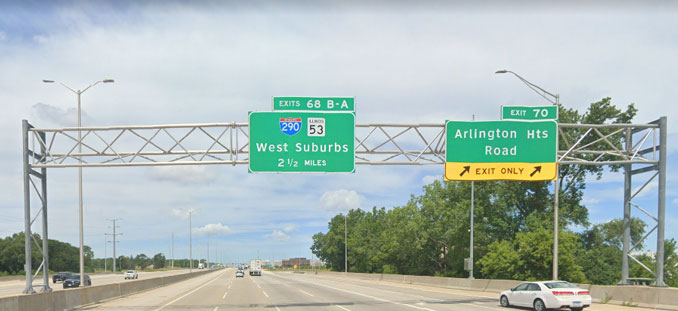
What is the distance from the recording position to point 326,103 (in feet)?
74.2

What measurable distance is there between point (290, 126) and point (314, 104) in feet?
4.69

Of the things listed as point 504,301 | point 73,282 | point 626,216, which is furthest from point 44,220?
point 73,282

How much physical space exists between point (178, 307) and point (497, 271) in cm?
3062

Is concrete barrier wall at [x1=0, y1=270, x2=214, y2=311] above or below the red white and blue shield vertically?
below

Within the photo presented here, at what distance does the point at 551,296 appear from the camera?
2019 cm

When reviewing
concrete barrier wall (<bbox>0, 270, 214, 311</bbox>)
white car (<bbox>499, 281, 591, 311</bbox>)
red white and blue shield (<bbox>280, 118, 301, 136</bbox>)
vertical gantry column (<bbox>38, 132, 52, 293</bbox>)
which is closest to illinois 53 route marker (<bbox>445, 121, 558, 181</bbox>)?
white car (<bbox>499, 281, 591, 311</bbox>)

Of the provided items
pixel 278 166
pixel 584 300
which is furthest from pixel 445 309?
pixel 278 166

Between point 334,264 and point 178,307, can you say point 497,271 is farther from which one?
point 334,264

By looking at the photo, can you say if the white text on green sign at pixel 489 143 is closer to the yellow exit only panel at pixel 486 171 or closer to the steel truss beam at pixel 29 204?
the yellow exit only panel at pixel 486 171

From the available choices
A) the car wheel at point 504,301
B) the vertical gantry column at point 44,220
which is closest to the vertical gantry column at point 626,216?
the car wheel at point 504,301

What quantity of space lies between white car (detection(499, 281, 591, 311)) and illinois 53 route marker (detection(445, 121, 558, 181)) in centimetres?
438

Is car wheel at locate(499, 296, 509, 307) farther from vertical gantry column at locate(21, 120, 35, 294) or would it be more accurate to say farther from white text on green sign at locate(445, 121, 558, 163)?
vertical gantry column at locate(21, 120, 35, 294)

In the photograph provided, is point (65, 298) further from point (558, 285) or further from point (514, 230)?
point (514, 230)

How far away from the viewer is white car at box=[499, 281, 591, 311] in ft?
65.1
